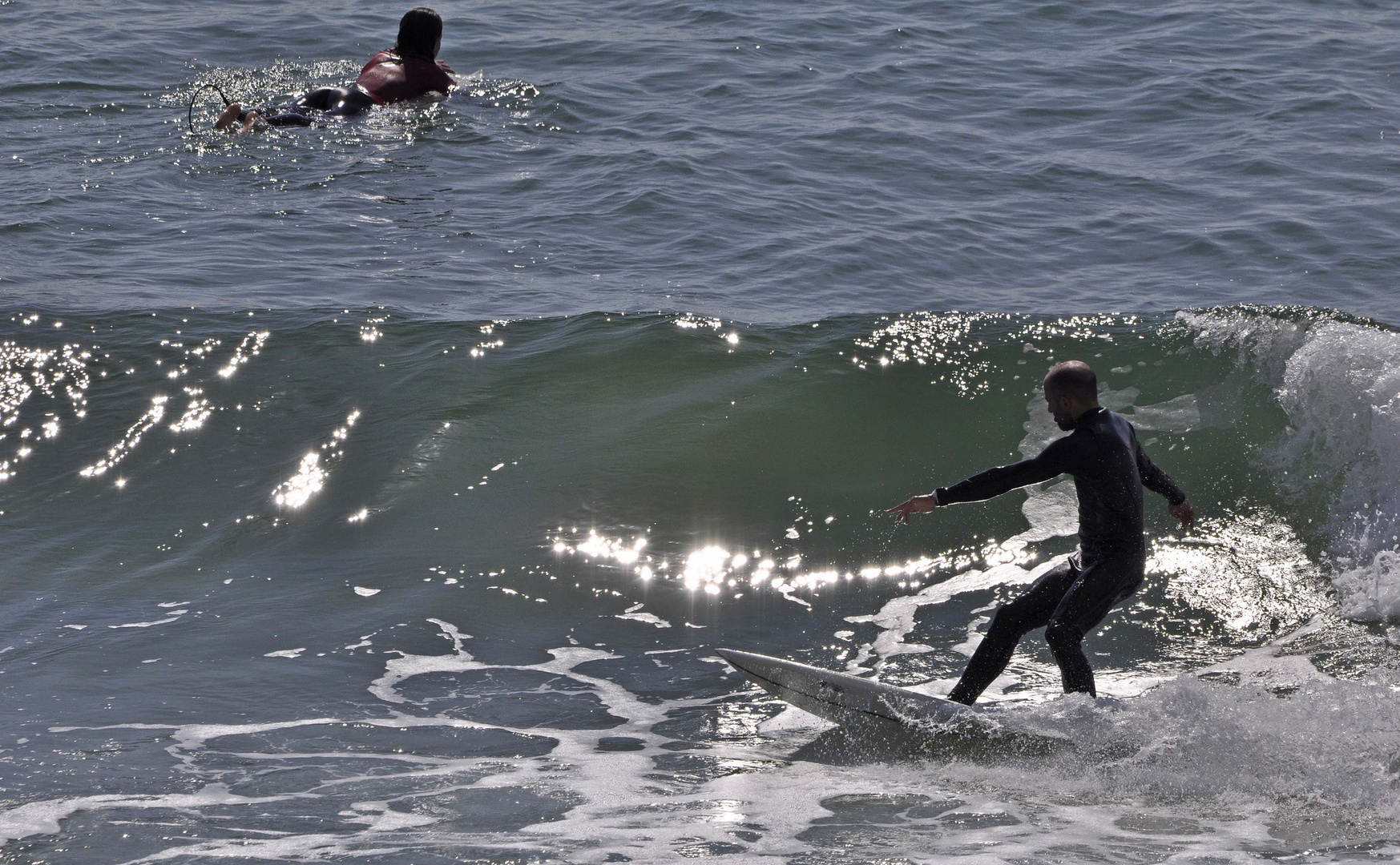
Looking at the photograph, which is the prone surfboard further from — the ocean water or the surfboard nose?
the ocean water

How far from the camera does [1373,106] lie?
49.2 feet

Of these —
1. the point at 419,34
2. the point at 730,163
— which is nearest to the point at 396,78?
the point at 419,34

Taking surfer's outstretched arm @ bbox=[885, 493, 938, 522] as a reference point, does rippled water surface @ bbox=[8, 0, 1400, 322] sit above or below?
above

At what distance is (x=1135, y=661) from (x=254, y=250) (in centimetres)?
797

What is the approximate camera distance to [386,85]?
14492mm

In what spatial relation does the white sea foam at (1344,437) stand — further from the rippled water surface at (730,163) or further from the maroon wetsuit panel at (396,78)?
the maroon wetsuit panel at (396,78)

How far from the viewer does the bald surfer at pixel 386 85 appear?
13930 mm

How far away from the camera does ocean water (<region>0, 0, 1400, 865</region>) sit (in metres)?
4.86

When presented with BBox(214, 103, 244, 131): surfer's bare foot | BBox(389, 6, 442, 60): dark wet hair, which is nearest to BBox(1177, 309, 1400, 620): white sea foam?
BBox(389, 6, 442, 60): dark wet hair

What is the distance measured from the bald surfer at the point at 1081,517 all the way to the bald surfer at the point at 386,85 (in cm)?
1070

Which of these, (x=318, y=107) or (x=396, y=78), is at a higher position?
(x=396, y=78)

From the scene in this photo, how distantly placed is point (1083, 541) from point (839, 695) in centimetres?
118

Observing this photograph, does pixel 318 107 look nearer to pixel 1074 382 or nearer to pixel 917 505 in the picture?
pixel 917 505

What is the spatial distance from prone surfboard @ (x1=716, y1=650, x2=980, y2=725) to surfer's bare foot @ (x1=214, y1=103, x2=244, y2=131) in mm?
10144
